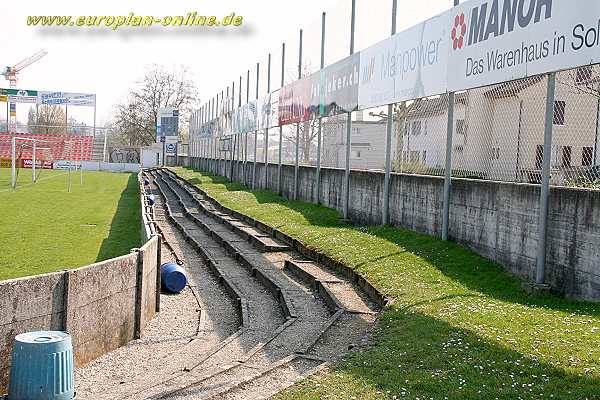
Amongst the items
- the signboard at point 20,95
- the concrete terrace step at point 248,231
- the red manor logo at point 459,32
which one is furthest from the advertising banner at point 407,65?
the signboard at point 20,95

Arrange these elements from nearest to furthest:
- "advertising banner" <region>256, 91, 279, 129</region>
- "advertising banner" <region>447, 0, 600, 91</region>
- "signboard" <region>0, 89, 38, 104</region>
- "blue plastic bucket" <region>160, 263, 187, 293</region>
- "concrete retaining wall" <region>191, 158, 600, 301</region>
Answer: "advertising banner" <region>447, 0, 600, 91</region> → "concrete retaining wall" <region>191, 158, 600, 301</region> → "blue plastic bucket" <region>160, 263, 187, 293</region> → "advertising banner" <region>256, 91, 279, 129</region> → "signboard" <region>0, 89, 38, 104</region>

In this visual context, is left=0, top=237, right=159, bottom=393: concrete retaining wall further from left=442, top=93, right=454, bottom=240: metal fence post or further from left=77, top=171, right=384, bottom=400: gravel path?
left=442, top=93, right=454, bottom=240: metal fence post

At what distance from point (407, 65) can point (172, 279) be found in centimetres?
655

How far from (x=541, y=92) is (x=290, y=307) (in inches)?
188

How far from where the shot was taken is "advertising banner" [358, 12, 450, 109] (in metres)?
13.9

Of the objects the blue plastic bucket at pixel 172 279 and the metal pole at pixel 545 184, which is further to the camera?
the blue plastic bucket at pixel 172 279

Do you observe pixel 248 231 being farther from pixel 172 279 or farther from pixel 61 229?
pixel 172 279

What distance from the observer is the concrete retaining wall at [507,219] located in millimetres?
9266

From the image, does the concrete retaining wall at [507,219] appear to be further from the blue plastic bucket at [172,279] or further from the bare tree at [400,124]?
the blue plastic bucket at [172,279]

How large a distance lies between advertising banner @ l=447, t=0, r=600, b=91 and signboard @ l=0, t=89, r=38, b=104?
266 feet

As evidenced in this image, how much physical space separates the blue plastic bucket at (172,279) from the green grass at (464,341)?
3.19 meters

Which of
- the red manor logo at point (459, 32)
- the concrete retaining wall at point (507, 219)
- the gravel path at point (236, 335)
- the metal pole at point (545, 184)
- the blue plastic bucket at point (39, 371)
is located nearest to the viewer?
the blue plastic bucket at point (39, 371)

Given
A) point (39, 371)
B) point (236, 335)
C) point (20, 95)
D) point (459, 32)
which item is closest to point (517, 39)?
point (459, 32)

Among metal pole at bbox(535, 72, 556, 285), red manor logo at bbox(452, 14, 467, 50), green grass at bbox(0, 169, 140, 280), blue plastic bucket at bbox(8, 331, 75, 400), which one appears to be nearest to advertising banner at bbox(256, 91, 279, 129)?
green grass at bbox(0, 169, 140, 280)
